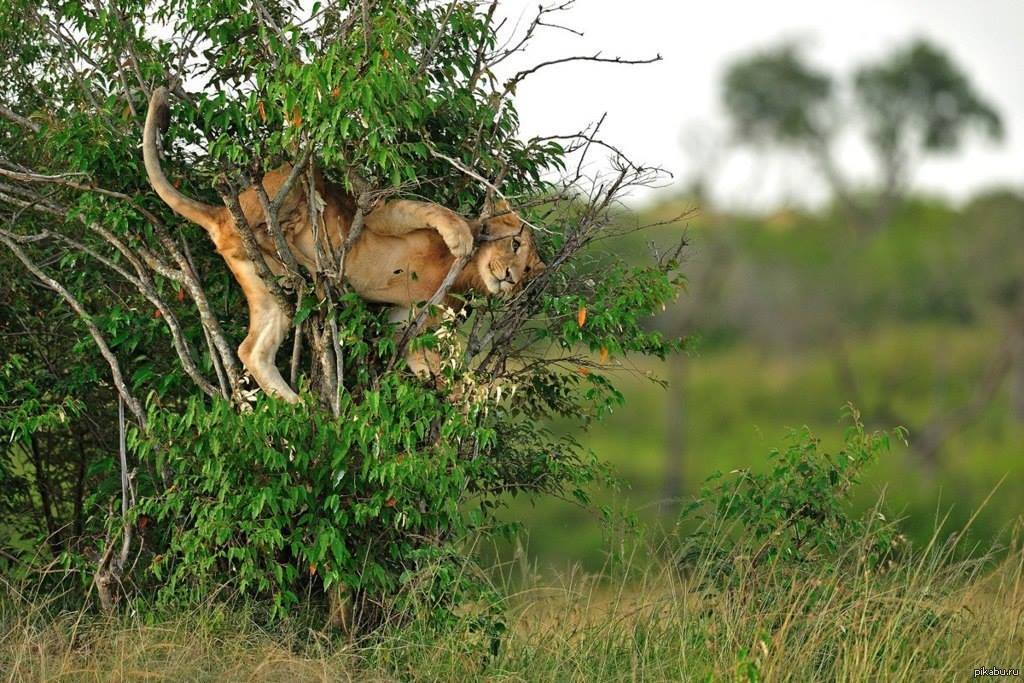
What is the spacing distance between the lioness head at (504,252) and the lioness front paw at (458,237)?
0.15 metres

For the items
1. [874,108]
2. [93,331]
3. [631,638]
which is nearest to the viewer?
[631,638]

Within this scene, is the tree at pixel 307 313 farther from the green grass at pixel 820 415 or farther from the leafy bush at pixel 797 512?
the green grass at pixel 820 415

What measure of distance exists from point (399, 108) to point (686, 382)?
20.8 m

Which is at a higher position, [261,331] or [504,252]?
[504,252]

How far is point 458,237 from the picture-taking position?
19.6 feet

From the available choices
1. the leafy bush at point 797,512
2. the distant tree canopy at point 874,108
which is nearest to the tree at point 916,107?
the distant tree canopy at point 874,108

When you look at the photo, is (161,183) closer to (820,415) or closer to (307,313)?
(307,313)

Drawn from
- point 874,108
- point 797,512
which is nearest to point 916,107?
point 874,108

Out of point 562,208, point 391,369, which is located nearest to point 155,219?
point 391,369

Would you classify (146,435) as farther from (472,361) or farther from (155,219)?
(472,361)

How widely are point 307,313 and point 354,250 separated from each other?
1.15 feet

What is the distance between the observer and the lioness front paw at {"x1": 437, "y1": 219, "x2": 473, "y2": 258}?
5992 millimetres

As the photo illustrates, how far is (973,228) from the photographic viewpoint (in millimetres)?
24891

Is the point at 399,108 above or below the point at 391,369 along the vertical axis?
above
